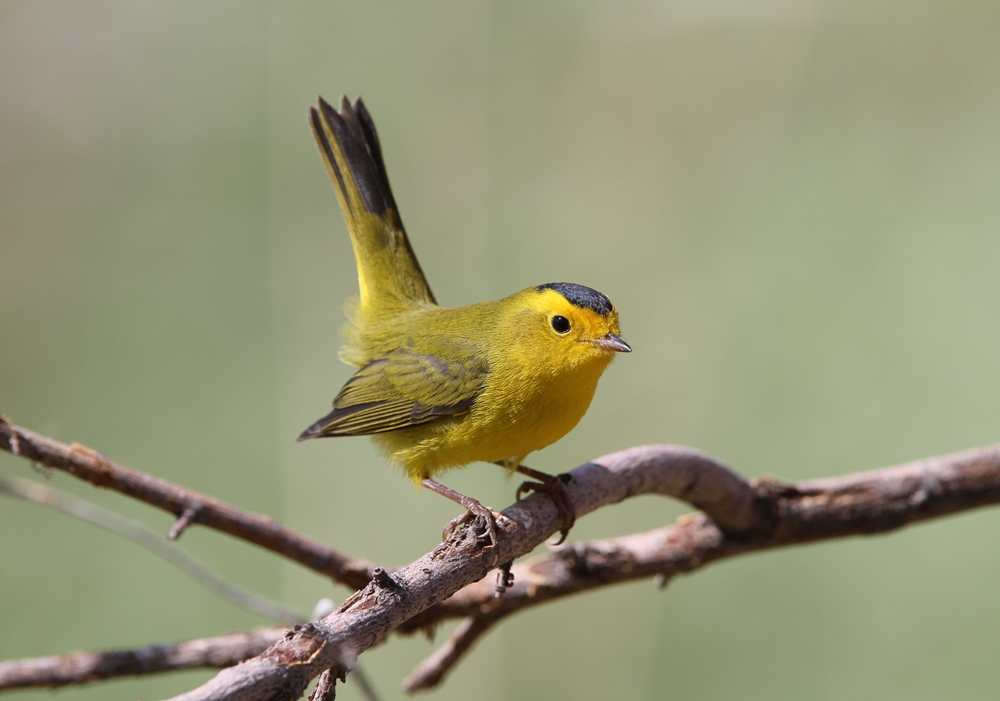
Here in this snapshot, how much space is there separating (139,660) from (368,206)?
5.92ft

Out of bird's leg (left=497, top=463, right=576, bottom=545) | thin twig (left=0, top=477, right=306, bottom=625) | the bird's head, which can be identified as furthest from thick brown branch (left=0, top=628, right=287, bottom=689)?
the bird's head

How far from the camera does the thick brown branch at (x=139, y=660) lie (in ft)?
8.01

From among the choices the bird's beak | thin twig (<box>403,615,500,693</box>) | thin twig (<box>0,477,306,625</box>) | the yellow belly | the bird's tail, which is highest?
the bird's tail

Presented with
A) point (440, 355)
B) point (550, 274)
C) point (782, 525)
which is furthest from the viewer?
point (550, 274)

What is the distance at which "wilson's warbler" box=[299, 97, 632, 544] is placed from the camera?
2645 mm

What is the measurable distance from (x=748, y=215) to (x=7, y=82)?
4031 millimetres

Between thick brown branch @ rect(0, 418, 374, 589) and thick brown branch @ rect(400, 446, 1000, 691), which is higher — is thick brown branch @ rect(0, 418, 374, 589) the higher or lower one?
the higher one

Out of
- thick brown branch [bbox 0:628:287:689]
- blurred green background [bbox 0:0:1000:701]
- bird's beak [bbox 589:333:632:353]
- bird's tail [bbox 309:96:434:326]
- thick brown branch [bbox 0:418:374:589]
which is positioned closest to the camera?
thick brown branch [bbox 0:418:374:589]

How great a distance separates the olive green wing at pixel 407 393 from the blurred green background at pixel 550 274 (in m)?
1.08

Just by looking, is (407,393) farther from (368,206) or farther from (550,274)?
(550,274)

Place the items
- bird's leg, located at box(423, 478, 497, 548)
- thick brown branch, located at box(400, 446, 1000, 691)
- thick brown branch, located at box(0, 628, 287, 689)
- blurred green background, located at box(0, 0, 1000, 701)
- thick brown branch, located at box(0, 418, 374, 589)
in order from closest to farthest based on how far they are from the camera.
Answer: bird's leg, located at box(423, 478, 497, 548)
thick brown branch, located at box(0, 418, 374, 589)
thick brown branch, located at box(0, 628, 287, 689)
thick brown branch, located at box(400, 446, 1000, 691)
blurred green background, located at box(0, 0, 1000, 701)

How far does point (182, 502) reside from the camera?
7.68 feet

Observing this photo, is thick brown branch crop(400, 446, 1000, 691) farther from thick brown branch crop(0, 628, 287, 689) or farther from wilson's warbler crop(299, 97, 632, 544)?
thick brown branch crop(0, 628, 287, 689)

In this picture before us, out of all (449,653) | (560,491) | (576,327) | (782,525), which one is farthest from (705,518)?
(449,653)
